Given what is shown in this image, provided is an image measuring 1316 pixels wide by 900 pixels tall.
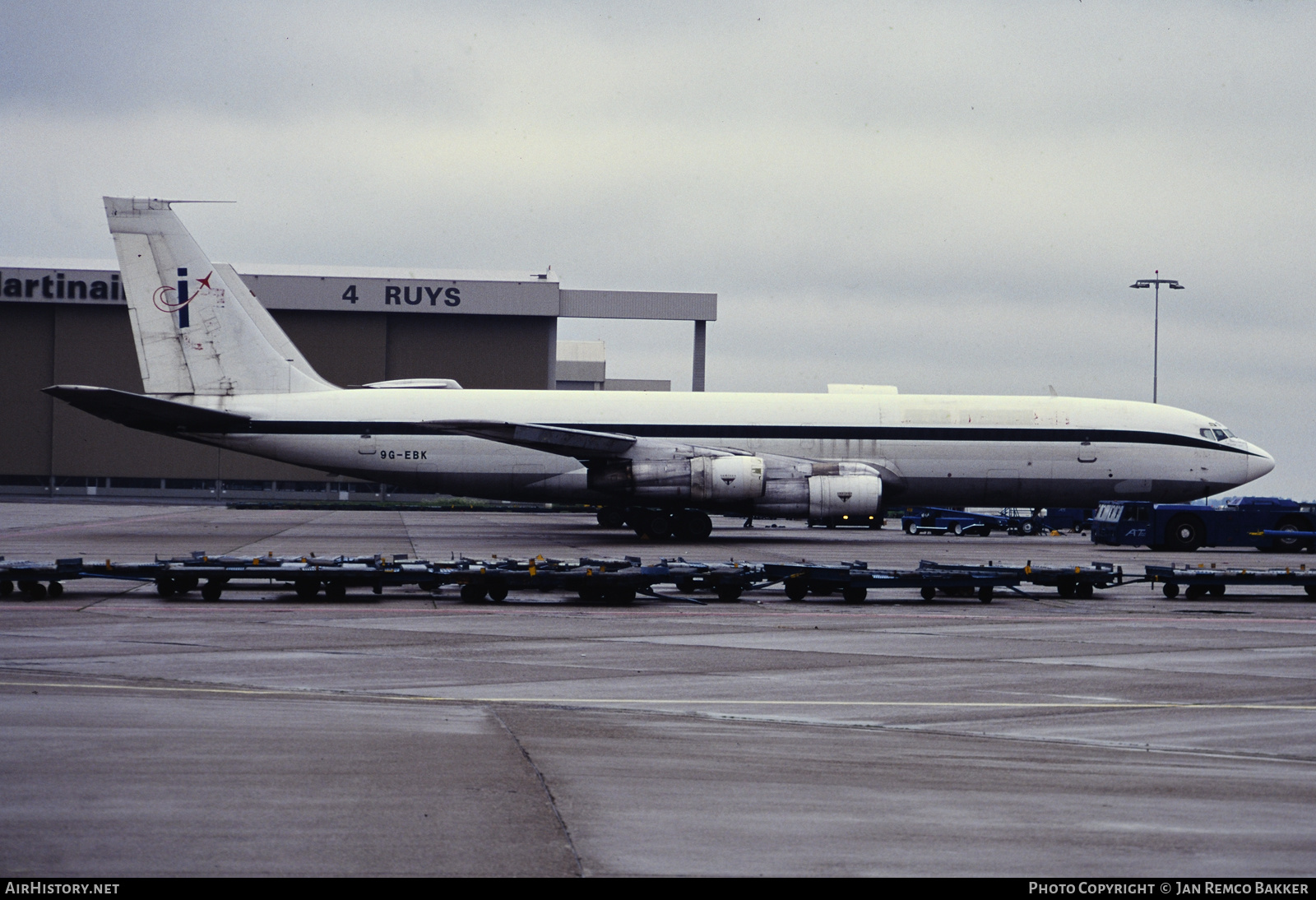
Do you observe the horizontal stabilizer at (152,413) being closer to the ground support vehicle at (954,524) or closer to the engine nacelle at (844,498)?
the engine nacelle at (844,498)

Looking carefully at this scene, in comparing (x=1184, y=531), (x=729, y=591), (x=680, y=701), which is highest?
(x=1184, y=531)

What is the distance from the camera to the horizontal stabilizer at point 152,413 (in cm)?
3588

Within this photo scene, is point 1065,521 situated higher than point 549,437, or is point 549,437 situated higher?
point 549,437

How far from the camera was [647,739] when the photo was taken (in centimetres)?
1034

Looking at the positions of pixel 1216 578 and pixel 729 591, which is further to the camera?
pixel 1216 578

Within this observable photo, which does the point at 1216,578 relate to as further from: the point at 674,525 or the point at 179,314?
the point at 179,314

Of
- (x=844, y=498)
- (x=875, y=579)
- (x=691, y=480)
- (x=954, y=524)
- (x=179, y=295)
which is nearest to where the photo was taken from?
(x=875, y=579)

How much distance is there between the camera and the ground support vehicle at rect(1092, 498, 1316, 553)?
37.9 metres

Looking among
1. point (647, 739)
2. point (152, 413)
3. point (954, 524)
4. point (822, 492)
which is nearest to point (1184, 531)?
point (822, 492)

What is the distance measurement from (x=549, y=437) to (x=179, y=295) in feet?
43.6

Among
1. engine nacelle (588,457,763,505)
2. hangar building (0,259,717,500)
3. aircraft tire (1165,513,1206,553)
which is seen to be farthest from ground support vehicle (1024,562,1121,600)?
hangar building (0,259,717,500)

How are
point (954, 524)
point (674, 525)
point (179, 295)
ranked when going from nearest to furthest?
1. point (179, 295)
2. point (674, 525)
3. point (954, 524)

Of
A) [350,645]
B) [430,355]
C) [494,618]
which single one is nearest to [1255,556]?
[494,618]

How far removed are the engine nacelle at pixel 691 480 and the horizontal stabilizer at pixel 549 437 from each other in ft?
2.40
